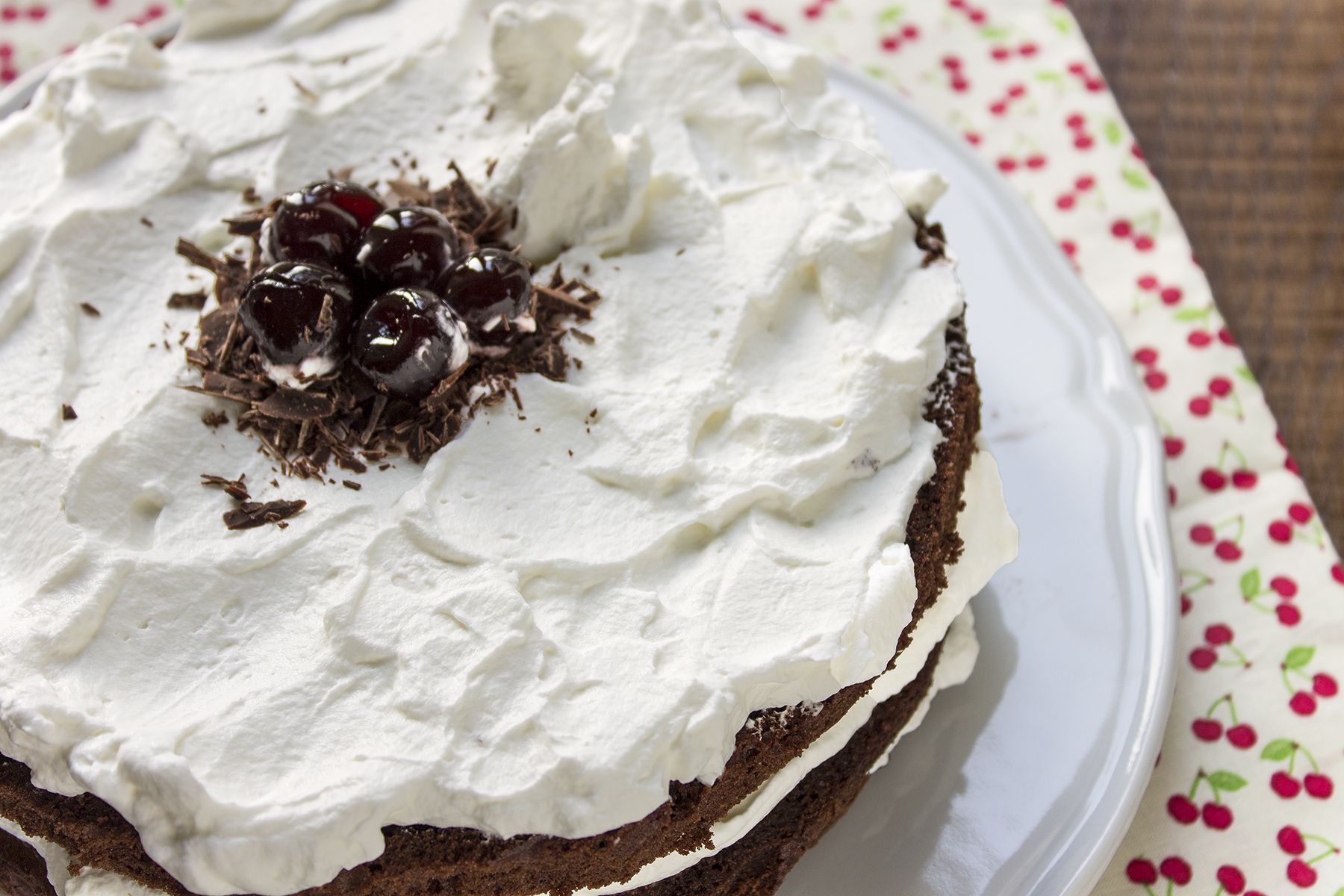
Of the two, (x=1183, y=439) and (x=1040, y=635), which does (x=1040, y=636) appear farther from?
(x=1183, y=439)

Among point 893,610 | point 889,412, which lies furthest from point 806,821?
point 889,412

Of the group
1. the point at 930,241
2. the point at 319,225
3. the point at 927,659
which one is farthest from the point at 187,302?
the point at 927,659

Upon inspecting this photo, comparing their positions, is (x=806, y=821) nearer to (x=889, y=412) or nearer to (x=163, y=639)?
(x=889, y=412)

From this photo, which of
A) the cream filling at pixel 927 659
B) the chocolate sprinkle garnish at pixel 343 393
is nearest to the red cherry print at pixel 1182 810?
the cream filling at pixel 927 659

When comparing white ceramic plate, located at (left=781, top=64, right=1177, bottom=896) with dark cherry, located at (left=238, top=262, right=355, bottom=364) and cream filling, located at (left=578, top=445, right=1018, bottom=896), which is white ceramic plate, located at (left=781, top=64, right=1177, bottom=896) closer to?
cream filling, located at (left=578, top=445, right=1018, bottom=896)

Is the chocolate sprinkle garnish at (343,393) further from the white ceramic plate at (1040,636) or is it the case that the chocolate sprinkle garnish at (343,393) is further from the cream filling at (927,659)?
the white ceramic plate at (1040,636)
